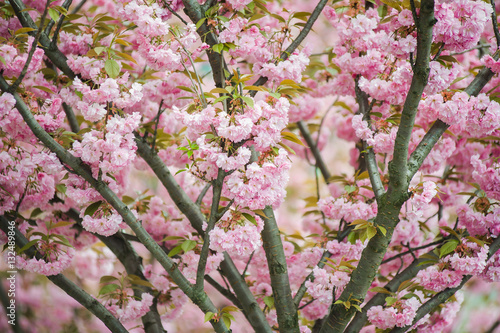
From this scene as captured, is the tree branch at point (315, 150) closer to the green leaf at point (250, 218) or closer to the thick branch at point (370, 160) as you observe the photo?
the thick branch at point (370, 160)

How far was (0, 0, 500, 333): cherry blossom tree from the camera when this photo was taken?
1.75 meters

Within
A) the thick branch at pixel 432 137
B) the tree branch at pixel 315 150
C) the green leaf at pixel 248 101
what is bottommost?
the green leaf at pixel 248 101

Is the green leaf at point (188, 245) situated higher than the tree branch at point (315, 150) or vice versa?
the tree branch at point (315, 150)

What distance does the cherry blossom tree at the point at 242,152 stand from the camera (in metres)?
1.75

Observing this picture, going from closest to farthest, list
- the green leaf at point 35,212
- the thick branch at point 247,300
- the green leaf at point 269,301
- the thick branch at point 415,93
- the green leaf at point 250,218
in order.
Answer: the thick branch at point 415,93, the green leaf at point 250,218, the thick branch at point 247,300, the green leaf at point 269,301, the green leaf at point 35,212

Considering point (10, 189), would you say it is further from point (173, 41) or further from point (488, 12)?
point (488, 12)

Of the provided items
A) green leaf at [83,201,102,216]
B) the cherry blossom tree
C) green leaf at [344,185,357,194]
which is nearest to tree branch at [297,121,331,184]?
the cherry blossom tree

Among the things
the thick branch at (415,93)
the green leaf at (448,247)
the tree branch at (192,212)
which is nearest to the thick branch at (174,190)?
the tree branch at (192,212)

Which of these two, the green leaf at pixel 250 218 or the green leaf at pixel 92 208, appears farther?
the green leaf at pixel 92 208

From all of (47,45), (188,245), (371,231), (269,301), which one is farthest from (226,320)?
(47,45)

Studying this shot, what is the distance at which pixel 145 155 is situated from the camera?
7.94 ft

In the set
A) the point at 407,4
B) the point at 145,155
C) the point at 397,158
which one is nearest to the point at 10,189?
the point at 145,155

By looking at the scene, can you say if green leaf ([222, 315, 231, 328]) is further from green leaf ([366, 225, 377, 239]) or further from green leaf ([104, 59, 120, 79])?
green leaf ([104, 59, 120, 79])

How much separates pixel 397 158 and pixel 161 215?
5.44 feet
